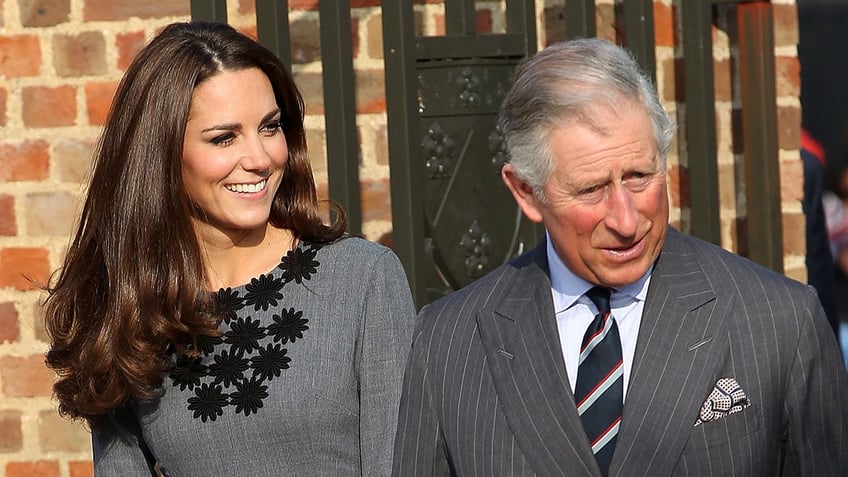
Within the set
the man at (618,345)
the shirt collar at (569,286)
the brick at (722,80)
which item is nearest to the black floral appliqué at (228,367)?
the man at (618,345)

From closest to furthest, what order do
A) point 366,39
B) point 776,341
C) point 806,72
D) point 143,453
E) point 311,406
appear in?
point 776,341 → point 311,406 → point 143,453 → point 366,39 → point 806,72

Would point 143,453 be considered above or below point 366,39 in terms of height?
below

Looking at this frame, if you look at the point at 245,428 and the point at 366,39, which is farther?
the point at 366,39

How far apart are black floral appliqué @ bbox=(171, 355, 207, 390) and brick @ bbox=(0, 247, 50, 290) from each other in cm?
80

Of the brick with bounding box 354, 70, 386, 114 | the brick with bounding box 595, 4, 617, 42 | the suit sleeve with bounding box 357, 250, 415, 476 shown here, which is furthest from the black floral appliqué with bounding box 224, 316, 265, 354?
the brick with bounding box 595, 4, 617, 42

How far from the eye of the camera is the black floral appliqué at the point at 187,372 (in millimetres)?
2910

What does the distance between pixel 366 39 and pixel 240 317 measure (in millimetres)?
900

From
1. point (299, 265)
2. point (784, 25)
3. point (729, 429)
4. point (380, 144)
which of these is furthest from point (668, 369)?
point (784, 25)

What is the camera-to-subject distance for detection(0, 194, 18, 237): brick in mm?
3568

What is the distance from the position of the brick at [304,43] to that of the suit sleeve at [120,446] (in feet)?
3.39

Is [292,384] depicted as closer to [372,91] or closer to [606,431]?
[606,431]

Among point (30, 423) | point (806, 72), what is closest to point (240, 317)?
point (30, 423)

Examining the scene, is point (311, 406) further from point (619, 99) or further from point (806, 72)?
point (806, 72)

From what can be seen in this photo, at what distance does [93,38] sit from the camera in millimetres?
3539
